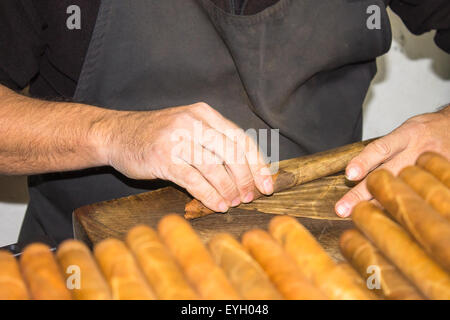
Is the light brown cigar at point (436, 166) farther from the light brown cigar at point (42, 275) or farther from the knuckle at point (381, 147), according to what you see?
the light brown cigar at point (42, 275)

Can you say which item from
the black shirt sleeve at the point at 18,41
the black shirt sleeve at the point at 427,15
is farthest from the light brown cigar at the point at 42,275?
the black shirt sleeve at the point at 427,15

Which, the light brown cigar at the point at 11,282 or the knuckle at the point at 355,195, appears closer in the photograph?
the light brown cigar at the point at 11,282

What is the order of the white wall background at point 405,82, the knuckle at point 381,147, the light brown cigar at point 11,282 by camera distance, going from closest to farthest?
the light brown cigar at point 11,282 → the knuckle at point 381,147 → the white wall background at point 405,82

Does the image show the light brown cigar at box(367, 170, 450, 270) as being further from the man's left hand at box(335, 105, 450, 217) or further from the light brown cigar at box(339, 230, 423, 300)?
the man's left hand at box(335, 105, 450, 217)

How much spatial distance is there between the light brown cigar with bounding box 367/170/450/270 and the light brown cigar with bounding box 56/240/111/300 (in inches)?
17.1

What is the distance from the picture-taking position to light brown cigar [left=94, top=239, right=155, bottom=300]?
0.62m

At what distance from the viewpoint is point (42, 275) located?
25.4 inches

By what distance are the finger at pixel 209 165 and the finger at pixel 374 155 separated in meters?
0.28

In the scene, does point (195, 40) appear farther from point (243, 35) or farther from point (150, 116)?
point (150, 116)

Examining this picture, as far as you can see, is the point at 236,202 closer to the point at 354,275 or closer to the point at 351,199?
the point at 351,199

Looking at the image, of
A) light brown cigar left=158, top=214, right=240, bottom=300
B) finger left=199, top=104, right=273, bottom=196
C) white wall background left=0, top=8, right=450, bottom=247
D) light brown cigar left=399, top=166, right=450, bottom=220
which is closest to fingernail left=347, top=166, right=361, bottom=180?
finger left=199, top=104, right=273, bottom=196

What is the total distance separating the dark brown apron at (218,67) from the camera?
1.28 metres

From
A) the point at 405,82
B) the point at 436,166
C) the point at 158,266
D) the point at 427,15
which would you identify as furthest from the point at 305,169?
the point at 405,82

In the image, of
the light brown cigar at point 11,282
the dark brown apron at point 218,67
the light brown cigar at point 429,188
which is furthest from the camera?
the dark brown apron at point 218,67
